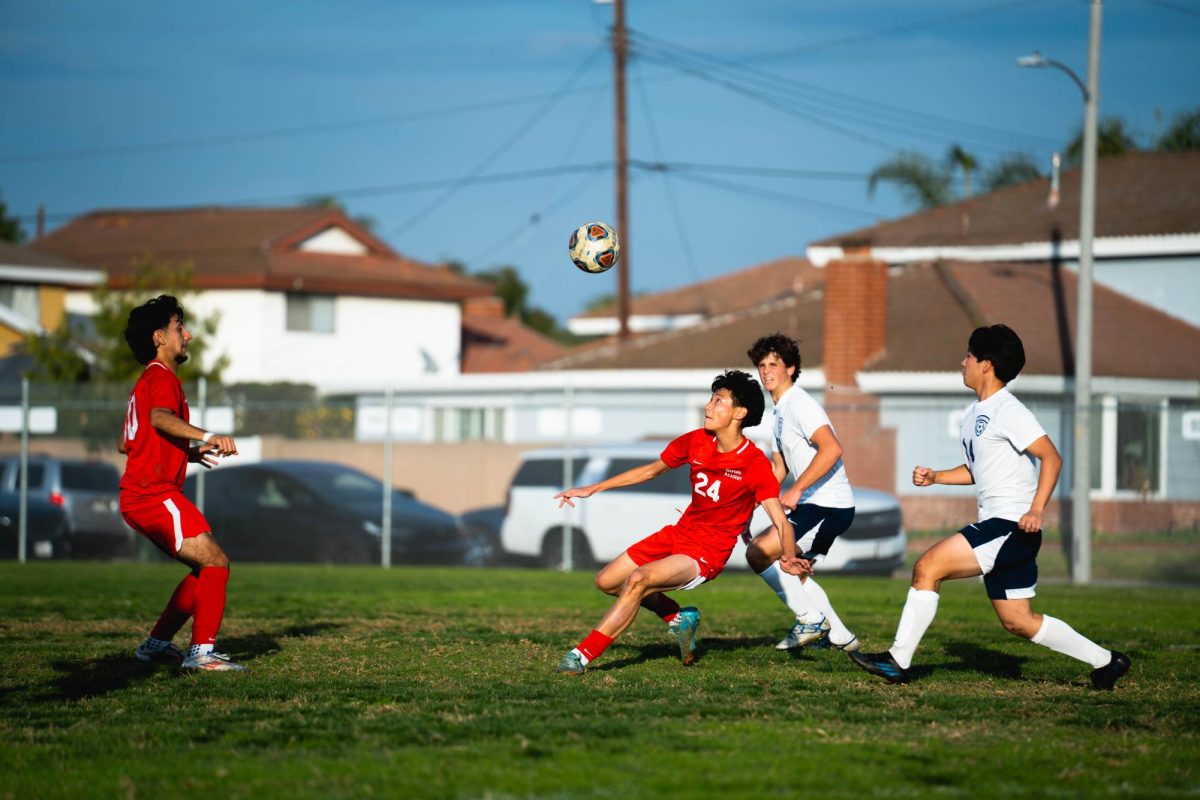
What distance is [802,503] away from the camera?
9641 mm

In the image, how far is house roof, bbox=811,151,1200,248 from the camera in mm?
29938

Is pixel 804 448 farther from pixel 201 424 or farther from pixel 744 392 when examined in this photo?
pixel 201 424

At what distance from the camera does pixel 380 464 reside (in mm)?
25188

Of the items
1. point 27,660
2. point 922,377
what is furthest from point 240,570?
point 922,377

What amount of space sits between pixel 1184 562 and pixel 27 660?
17.1 meters

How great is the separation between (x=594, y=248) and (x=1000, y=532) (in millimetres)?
4416

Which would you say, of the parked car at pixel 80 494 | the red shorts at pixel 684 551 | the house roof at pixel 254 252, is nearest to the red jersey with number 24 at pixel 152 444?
the red shorts at pixel 684 551

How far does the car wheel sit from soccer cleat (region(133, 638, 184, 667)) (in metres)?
12.7

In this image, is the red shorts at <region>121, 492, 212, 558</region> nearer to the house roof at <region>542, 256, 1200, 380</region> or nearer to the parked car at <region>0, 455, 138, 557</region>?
the parked car at <region>0, 455, 138, 557</region>

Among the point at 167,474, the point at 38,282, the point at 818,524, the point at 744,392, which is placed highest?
the point at 38,282

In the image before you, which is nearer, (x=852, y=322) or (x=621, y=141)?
(x=852, y=322)

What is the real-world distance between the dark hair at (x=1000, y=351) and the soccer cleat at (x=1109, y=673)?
177 cm

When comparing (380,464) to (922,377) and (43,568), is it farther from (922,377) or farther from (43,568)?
(922,377)

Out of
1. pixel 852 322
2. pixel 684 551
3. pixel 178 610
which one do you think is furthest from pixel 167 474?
pixel 852 322
